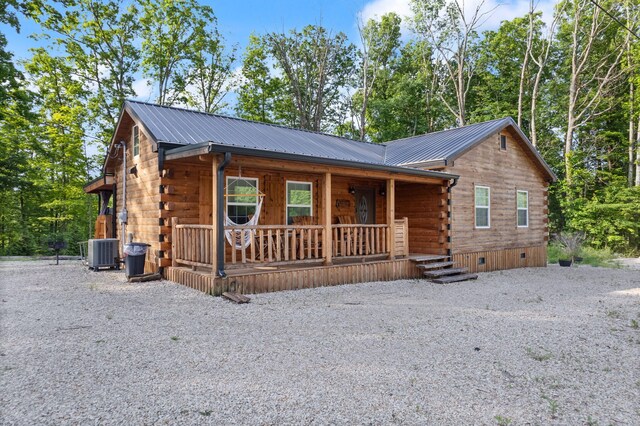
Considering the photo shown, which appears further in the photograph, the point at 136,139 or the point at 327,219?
the point at 136,139

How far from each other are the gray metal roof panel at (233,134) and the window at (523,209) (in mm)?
5145

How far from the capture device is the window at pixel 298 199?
10859mm

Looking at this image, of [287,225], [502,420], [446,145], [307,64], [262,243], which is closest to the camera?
[502,420]

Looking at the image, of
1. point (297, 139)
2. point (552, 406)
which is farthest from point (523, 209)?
point (552, 406)

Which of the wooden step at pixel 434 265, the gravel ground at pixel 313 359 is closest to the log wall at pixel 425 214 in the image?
the wooden step at pixel 434 265

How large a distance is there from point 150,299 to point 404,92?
2296 centimetres

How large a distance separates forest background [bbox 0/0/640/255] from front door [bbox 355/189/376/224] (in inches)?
504

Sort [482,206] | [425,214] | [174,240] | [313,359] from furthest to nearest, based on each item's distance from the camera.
A: [482,206], [425,214], [174,240], [313,359]

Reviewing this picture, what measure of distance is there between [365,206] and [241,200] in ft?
14.8

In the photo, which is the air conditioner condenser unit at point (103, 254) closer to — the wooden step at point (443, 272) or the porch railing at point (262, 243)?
the porch railing at point (262, 243)

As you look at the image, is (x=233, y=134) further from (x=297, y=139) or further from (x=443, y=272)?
(x=443, y=272)

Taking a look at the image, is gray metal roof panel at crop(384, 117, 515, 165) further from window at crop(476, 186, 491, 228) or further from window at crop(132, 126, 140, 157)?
window at crop(132, 126, 140, 157)

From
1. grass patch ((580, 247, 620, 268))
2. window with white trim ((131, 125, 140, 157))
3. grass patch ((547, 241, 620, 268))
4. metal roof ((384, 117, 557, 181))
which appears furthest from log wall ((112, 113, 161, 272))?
grass patch ((580, 247, 620, 268))

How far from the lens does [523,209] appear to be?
47.5 feet
